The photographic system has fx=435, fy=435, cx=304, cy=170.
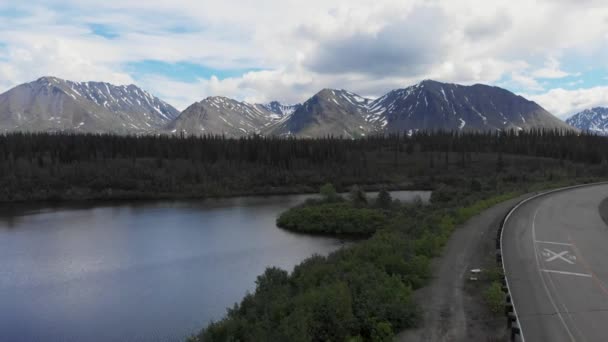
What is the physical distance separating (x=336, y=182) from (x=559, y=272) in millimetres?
108124

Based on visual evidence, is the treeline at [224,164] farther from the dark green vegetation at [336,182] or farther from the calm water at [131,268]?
the calm water at [131,268]

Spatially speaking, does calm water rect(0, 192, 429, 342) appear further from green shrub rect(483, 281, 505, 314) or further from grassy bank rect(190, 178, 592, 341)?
green shrub rect(483, 281, 505, 314)

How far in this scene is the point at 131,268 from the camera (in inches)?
1670

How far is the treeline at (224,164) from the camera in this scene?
117 meters

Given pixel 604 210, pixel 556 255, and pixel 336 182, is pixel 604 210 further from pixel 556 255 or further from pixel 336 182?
pixel 336 182

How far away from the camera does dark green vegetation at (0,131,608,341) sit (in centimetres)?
1620

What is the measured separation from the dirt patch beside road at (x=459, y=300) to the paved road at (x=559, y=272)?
110 cm

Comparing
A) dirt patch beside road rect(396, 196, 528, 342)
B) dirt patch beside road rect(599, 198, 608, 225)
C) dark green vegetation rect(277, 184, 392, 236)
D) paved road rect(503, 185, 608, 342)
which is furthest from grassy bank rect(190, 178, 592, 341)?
dark green vegetation rect(277, 184, 392, 236)

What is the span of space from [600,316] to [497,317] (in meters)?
3.66

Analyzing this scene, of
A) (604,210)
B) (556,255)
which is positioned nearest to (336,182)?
(604,210)

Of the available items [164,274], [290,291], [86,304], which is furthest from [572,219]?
[86,304]

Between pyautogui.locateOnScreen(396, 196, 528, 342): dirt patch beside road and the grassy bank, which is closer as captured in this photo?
pyautogui.locateOnScreen(396, 196, 528, 342): dirt patch beside road

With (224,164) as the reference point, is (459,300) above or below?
below

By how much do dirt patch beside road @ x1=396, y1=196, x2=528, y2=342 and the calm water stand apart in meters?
14.8
